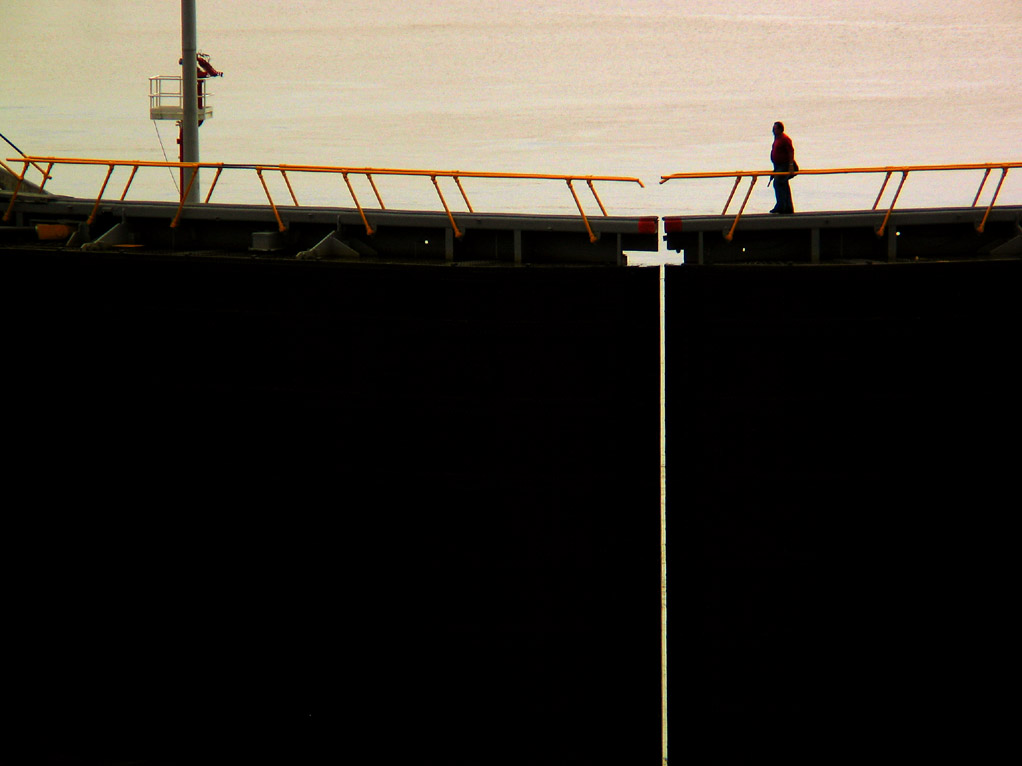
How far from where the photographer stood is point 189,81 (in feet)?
50.9

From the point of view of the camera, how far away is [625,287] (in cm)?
1216

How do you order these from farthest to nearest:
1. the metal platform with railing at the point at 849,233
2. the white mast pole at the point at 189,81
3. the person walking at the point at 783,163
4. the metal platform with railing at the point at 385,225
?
the white mast pole at the point at 189,81 < the person walking at the point at 783,163 < the metal platform with railing at the point at 849,233 < the metal platform with railing at the point at 385,225

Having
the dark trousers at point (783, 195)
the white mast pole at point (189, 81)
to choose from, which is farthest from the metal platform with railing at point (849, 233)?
the white mast pole at point (189, 81)

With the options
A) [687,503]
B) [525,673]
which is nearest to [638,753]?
[525,673]

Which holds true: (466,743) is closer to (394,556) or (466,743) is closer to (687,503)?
(394,556)

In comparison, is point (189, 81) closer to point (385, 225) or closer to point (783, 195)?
point (385, 225)

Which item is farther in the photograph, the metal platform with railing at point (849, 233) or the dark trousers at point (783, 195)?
the dark trousers at point (783, 195)

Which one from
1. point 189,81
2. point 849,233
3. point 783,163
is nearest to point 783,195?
point 783,163

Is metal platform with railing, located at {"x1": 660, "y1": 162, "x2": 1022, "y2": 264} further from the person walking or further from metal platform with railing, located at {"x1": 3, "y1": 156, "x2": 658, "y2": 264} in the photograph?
metal platform with railing, located at {"x1": 3, "y1": 156, "x2": 658, "y2": 264}

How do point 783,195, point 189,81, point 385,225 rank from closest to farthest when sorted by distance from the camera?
point 385,225
point 783,195
point 189,81

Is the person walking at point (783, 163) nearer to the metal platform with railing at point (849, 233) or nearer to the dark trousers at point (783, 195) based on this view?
the dark trousers at point (783, 195)

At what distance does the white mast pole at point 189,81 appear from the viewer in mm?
14891

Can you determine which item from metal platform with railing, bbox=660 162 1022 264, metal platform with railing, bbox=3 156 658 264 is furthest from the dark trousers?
metal platform with railing, bbox=3 156 658 264

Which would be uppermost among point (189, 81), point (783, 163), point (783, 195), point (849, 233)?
point (189, 81)
